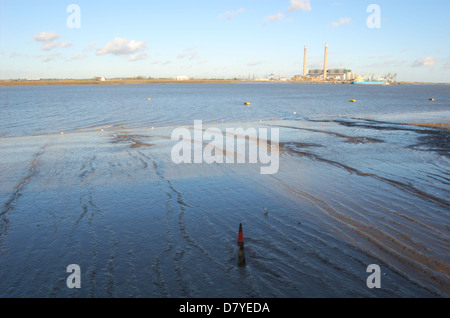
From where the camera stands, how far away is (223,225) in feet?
40.3

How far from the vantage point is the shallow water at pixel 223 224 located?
28.7 ft

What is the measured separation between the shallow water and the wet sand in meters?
0.05

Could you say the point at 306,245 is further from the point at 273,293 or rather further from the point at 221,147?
the point at 221,147

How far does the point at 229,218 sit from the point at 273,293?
193 inches

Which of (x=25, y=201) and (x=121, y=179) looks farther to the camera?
(x=121, y=179)

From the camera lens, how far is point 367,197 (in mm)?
14992

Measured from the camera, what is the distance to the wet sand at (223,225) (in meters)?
8.73

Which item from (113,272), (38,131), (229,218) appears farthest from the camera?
(38,131)

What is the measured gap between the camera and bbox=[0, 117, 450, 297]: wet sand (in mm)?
8727

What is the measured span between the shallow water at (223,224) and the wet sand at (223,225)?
51 millimetres

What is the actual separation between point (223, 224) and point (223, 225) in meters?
0.09

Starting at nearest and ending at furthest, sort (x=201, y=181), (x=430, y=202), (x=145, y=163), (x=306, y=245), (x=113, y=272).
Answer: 1. (x=113, y=272)
2. (x=306, y=245)
3. (x=430, y=202)
4. (x=201, y=181)
5. (x=145, y=163)

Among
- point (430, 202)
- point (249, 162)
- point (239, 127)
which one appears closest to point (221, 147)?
point (249, 162)

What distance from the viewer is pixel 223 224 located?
1238 centimetres
